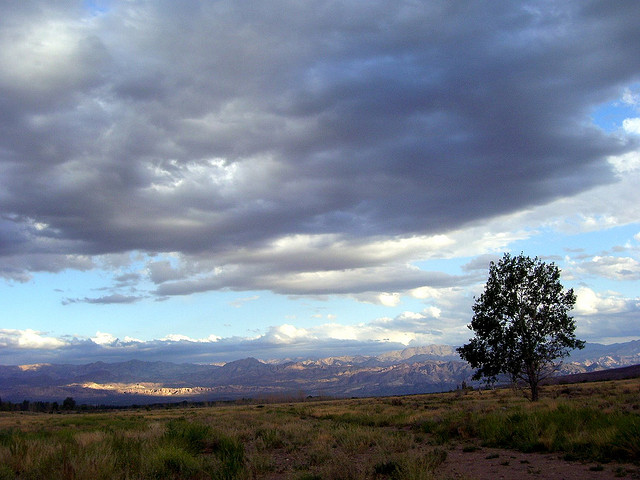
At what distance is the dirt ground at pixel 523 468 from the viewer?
12477 millimetres

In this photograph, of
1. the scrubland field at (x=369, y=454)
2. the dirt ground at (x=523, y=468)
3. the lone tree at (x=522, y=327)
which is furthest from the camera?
the lone tree at (x=522, y=327)

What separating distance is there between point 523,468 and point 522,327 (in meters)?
27.3

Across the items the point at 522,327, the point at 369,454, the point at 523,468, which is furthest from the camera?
the point at 522,327

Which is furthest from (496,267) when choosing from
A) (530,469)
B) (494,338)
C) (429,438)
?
(530,469)

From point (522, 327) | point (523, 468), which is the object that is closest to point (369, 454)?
point (523, 468)

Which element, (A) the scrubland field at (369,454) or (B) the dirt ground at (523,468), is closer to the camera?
(B) the dirt ground at (523,468)

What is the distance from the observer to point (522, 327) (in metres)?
39.2

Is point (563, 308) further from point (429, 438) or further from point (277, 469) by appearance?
point (277, 469)

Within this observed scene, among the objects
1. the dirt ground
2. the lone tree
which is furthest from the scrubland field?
the lone tree

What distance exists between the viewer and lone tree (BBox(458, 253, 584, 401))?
39.6 metres

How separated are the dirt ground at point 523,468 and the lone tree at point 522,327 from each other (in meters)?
24.0

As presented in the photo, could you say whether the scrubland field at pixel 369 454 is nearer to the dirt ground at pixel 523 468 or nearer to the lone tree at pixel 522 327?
the dirt ground at pixel 523 468

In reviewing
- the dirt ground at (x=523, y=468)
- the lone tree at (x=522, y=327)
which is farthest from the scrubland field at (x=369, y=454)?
the lone tree at (x=522, y=327)

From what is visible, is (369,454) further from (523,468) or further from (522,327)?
(522,327)
